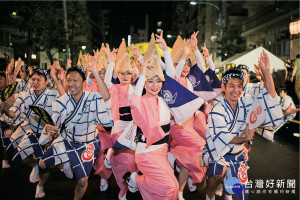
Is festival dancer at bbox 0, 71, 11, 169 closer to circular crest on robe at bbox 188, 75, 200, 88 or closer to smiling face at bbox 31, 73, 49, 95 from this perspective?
smiling face at bbox 31, 73, 49, 95

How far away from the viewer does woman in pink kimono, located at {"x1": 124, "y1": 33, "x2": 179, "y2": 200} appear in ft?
11.5

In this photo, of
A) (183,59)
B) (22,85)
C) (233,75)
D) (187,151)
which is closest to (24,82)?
(22,85)

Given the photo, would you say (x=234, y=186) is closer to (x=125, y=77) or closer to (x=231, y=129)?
(x=231, y=129)

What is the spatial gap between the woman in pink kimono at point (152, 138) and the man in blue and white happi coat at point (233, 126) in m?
0.64

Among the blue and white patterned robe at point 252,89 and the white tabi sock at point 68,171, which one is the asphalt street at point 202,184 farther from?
the blue and white patterned robe at point 252,89

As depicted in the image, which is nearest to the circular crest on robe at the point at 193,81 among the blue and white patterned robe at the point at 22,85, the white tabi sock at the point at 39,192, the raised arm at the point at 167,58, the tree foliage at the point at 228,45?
the raised arm at the point at 167,58

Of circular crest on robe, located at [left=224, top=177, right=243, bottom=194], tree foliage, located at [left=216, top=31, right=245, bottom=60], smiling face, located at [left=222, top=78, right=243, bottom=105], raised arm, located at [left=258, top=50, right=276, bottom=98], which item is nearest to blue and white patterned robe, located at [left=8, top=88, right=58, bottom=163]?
smiling face, located at [left=222, top=78, right=243, bottom=105]

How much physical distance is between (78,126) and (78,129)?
0.04 metres

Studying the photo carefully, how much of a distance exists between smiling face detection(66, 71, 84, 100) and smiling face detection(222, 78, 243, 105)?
204cm

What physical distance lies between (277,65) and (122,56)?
9.39 meters

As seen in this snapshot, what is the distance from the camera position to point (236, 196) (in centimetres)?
378

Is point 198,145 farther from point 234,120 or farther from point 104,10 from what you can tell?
point 104,10

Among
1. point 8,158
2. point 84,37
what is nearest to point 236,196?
point 8,158

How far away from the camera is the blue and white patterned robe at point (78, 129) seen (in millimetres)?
4109
